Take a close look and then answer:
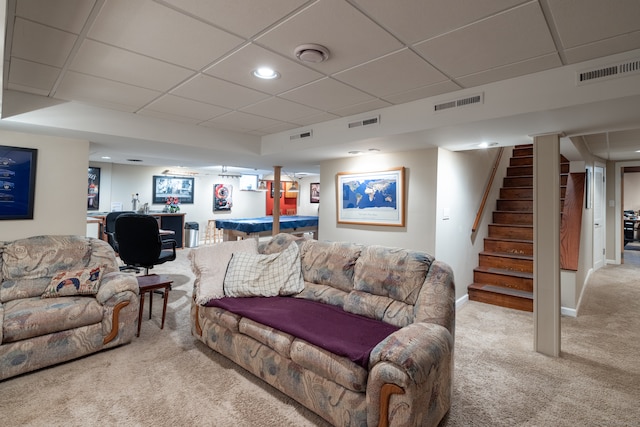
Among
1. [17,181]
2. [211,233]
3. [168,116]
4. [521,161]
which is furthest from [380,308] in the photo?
[211,233]

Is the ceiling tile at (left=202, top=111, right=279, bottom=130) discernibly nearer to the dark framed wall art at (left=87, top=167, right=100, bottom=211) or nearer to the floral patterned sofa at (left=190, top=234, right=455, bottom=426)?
the floral patterned sofa at (left=190, top=234, right=455, bottom=426)

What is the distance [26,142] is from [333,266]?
3526mm

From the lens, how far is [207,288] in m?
2.88

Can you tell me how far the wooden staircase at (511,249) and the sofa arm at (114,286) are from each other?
423 centimetres

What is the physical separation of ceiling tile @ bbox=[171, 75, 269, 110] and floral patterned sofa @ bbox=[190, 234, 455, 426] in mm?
1471

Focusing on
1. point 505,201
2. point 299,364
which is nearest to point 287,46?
point 299,364

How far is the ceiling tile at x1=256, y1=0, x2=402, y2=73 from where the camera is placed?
1640 millimetres

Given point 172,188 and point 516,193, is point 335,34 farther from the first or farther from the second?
point 172,188

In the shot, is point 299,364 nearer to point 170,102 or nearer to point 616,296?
point 170,102

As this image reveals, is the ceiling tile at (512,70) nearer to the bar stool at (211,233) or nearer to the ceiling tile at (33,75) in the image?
the ceiling tile at (33,75)

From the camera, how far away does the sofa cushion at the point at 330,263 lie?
8.80ft

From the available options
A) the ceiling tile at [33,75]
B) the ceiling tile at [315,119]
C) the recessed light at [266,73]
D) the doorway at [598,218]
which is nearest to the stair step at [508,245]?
the doorway at [598,218]

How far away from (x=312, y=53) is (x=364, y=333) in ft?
6.10

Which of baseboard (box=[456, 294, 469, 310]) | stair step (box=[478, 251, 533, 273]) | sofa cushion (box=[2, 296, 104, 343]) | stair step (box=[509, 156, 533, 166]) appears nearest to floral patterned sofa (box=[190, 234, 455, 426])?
sofa cushion (box=[2, 296, 104, 343])
